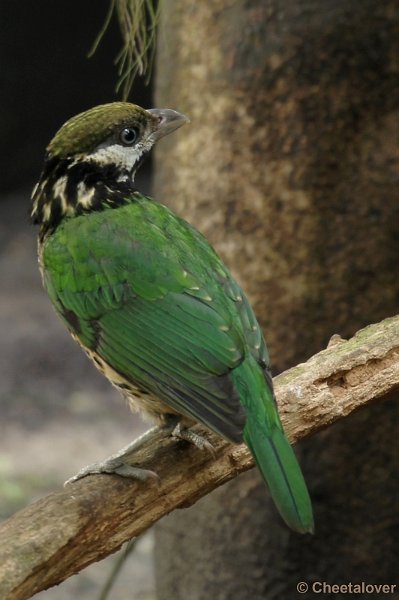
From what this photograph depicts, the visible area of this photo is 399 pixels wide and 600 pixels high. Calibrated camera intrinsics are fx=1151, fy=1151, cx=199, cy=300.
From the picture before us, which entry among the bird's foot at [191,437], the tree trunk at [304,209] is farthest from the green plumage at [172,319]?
the tree trunk at [304,209]

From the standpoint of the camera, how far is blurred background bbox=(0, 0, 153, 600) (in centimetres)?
854

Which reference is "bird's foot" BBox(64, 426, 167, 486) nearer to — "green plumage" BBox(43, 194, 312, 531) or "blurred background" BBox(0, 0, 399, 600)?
"green plumage" BBox(43, 194, 312, 531)

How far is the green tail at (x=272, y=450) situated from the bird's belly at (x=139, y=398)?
0.31m

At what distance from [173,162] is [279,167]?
0.51 m

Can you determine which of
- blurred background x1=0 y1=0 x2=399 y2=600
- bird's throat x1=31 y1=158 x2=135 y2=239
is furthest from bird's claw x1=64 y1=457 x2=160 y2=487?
blurred background x1=0 y1=0 x2=399 y2=600

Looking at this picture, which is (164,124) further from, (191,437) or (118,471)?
(118,471)

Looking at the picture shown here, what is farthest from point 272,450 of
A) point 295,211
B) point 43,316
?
point 43,316

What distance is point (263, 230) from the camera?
477 cm

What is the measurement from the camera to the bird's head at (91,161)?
390 cm

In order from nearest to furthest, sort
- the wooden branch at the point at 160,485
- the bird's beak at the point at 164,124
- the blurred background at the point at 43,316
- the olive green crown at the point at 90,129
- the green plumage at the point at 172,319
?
the wooden branch at the point at 160,485
the green plumage at the point at 172,319
the olive green crown at the point at 90,129
the bird's beak at the point at 164,124
the blurred background at the point at 43,316

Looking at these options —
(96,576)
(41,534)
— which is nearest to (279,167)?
(41,534)

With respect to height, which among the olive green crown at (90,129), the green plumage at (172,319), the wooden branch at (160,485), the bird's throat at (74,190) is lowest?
the wooden branch at (160,485)

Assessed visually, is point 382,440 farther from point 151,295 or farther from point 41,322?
point 41,322

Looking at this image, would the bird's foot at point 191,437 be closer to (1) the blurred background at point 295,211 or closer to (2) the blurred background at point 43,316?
(1) the blurred background at point 295,211
